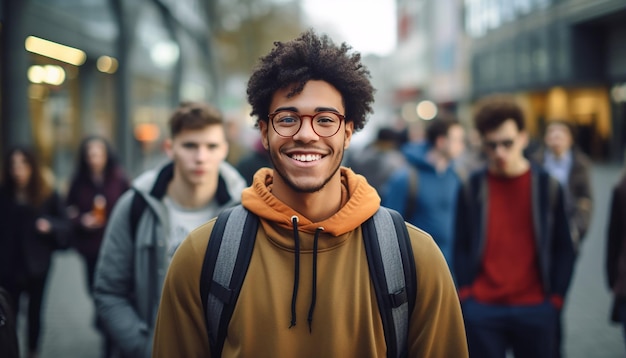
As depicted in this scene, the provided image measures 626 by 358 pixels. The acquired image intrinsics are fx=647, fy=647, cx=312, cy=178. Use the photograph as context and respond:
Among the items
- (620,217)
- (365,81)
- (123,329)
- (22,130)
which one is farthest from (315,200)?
(22,130)

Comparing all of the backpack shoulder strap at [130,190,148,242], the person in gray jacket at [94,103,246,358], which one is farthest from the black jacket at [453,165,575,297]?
the backpack shoulder strap at [130,190,148,242]

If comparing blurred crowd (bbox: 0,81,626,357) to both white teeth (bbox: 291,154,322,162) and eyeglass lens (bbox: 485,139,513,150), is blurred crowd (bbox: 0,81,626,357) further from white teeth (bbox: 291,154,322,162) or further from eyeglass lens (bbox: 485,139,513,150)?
white teeth (bbox: 291,154,322,162)

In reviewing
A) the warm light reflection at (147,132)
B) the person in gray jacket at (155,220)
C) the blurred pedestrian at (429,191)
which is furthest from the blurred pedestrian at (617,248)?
the warm light reflection at (147,132)

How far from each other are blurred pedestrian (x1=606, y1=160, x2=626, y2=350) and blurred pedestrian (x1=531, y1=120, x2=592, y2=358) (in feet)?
3.06

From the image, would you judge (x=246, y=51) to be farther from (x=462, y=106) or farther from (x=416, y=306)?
(x=416, y=306)

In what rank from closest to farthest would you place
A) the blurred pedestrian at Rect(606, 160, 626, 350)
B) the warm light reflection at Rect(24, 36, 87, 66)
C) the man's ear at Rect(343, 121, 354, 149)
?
the man's ear at Rect(343, 121, 354, 149), the blurred pedestrian at Rect(606, 160, 626, 350), the warm light reflection at Rect(24, 36, 87, 66)

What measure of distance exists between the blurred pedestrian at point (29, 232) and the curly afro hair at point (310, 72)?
414cm

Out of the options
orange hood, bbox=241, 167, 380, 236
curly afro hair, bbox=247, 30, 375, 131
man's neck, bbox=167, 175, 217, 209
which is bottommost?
man's neck, bbox=167, 175, 217, 209

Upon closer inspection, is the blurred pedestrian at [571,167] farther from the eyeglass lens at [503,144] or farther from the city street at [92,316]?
the eyeglass lens at [503,144]

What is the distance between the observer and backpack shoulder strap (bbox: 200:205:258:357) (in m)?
2.09

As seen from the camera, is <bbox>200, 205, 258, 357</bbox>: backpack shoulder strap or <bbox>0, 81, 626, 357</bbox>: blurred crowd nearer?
<bbox>200, 205, 258, 357</bbox>: backpack shoulder strap

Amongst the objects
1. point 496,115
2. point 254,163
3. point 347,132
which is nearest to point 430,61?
point 254,163

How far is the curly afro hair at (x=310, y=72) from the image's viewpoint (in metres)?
2.18

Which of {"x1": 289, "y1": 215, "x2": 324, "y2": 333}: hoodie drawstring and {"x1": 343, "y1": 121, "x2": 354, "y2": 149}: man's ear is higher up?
{"x1": 343, "y1": 121, "x2": 354, "y2": 149}: man's ear
